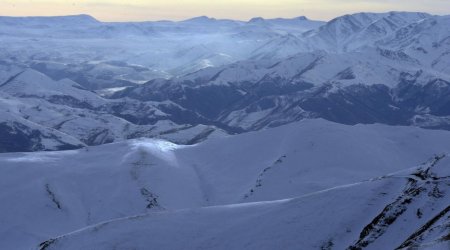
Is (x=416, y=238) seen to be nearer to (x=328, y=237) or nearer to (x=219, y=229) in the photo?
(x=328, y=237)

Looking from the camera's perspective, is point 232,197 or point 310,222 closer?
point 310,222

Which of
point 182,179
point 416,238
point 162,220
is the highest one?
point 416,238

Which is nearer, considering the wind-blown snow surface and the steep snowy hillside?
the steep snowy hillside

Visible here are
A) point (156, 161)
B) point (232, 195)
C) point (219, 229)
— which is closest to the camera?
point (219, 229)

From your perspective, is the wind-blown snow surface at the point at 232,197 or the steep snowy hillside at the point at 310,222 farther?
the wind-blown snow surface at the point at 232,197

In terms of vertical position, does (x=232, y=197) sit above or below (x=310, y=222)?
below

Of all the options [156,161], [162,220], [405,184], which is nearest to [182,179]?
[156,161]

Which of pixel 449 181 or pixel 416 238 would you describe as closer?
pixel 416 238

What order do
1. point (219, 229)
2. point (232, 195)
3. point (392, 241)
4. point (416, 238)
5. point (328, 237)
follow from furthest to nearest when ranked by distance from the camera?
point (232, 195) < point (219, 229) < point (328, 237) < point (392, 241) < point (416, 238)
